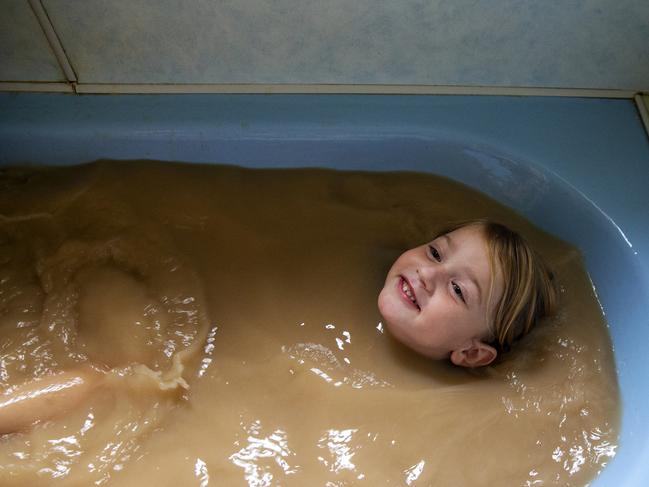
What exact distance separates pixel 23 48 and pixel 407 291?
94 centimetres

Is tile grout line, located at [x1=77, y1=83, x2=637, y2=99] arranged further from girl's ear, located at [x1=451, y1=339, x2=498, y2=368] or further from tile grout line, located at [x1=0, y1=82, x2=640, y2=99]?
girl's ear, located at [x1=451, y1=339, x2=498, y2=368]

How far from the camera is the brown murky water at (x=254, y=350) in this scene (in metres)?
1.14

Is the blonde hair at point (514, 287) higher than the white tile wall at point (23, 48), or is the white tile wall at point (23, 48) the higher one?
the white tile wall at point (23, 48)

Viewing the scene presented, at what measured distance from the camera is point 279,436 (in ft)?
3.87

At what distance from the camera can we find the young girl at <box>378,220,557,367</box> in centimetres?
122

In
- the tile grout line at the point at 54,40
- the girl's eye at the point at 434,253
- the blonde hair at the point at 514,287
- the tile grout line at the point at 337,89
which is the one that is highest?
the tile grout line at the point at 54,40

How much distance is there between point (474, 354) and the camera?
126 centimetres

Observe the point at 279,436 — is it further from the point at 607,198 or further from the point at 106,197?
the point at 607,198

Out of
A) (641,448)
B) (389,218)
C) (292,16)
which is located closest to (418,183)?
(389,218)

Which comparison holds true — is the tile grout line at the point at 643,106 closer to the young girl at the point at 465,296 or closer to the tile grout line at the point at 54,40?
the young girl at the point at 465,296

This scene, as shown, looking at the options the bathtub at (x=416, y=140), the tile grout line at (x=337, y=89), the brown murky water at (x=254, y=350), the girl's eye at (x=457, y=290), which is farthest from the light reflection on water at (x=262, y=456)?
the tile grout line at (x=337, y=89)

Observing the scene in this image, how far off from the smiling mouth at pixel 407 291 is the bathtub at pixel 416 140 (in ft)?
1.13

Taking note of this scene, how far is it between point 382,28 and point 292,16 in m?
0.18

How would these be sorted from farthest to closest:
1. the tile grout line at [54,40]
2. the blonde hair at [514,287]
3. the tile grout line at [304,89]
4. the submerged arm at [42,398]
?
1. the tile grout line at [304,89]
2. the tile grout line at [54,40]
3. the blonde hair at [514,287]
4. the submerged arm at [42,398]
